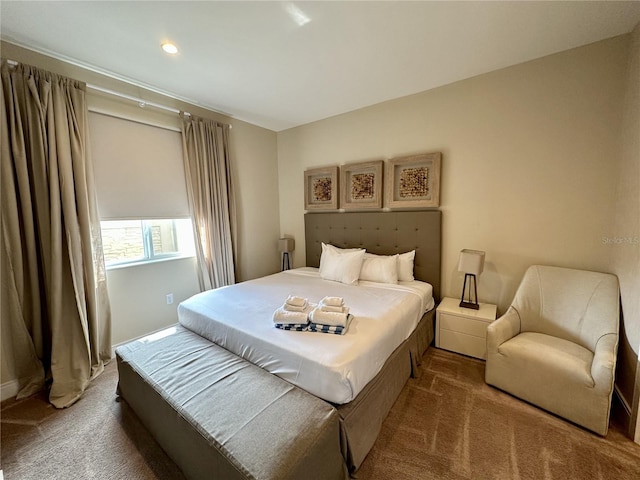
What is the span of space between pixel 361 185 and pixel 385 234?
2.31 ft

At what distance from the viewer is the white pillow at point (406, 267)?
2740 millimetres

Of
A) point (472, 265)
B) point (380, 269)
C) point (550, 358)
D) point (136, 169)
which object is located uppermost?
point (136, 169)

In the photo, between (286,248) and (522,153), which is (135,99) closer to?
(286,248)

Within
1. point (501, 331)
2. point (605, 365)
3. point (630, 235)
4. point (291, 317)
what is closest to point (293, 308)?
point (291, 317)

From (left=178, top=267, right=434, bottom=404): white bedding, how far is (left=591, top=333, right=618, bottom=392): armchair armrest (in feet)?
3.52

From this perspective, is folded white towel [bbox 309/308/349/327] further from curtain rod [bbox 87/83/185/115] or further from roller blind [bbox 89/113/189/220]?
curtain rod [bbox 87/83/185/115]

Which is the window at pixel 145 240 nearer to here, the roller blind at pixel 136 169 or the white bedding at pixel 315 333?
the roller blind at pixel 136 169

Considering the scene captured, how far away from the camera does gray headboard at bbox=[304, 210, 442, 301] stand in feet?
8.93

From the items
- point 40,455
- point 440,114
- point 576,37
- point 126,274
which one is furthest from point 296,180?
point 40,455

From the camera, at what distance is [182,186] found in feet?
9.33

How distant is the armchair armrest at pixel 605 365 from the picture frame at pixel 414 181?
162 cm

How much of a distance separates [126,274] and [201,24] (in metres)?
2.30

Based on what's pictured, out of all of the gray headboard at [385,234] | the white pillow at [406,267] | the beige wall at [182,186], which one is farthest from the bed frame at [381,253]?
the beige wall at [182,186]

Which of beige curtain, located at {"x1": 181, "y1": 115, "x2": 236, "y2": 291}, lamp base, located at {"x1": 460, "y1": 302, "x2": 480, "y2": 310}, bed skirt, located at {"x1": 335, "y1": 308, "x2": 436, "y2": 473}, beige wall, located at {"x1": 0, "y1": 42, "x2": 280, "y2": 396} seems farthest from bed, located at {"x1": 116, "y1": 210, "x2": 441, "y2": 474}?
beige wall, located at {"x1": 0, "y1": 42, "x2": 280, "y2": 396}
